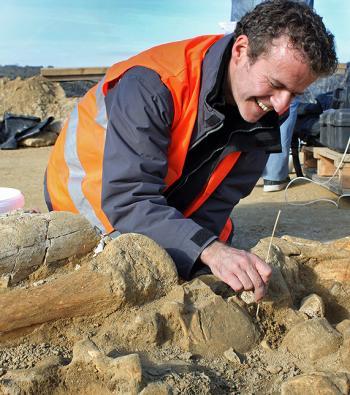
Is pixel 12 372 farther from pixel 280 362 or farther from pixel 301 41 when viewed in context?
pixel 301 41

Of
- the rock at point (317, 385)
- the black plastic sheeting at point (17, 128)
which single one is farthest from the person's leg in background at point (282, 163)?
the black plastic sheeting at point (17, 128)

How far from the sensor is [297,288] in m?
2.65

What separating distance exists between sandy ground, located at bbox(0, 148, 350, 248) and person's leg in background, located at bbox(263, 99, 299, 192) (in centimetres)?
12

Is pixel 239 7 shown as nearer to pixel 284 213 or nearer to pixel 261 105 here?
pixel 284 213

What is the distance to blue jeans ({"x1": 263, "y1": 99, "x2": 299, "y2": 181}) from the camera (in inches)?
260

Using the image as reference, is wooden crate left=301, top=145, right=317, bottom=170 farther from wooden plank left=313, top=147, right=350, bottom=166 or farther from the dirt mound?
the dirt mound

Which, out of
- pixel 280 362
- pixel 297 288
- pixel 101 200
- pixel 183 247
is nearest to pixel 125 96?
pixel 101 200

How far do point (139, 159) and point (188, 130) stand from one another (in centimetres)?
31

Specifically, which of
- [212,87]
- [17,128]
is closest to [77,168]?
[212,87]

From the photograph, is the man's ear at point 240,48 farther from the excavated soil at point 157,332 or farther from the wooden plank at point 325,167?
the wooden plank at point 325,167

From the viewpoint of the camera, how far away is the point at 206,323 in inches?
83.4

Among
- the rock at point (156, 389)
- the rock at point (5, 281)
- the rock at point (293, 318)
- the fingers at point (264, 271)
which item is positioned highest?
the fingers at point (264, 271)

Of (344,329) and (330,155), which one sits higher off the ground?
(344,329)

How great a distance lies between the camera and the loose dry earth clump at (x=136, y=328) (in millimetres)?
1773
